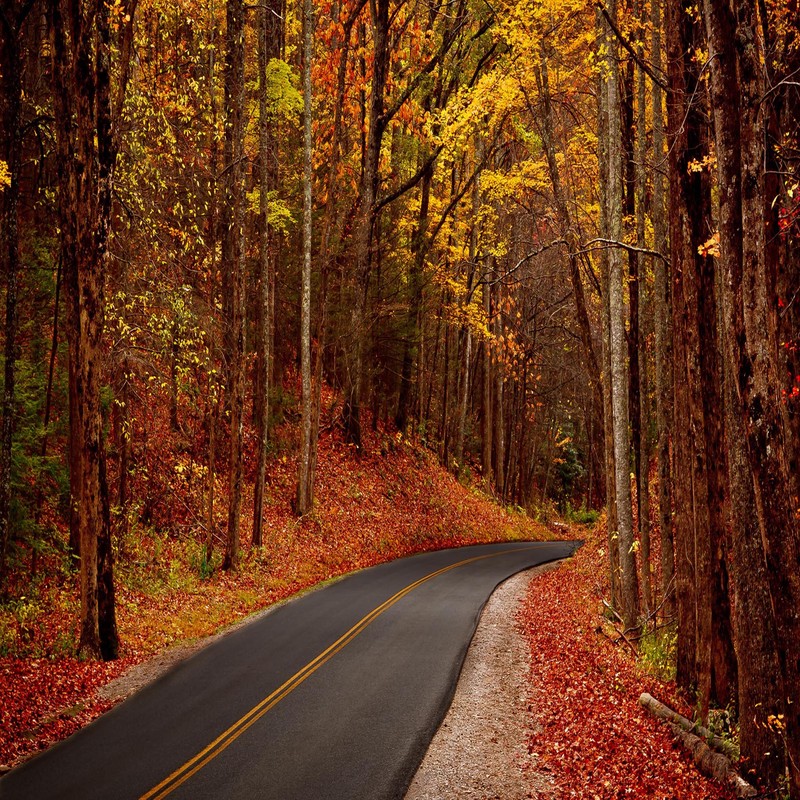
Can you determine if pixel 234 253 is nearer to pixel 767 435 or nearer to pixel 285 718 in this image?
pixel 285 718

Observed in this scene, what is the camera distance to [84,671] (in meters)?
11.7

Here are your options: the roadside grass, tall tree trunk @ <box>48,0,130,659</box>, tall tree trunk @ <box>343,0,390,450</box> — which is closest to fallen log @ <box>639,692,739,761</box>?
the roadside grass

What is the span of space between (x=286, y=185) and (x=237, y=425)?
1154 centimetres

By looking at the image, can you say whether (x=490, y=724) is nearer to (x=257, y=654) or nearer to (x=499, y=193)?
(x=257, y=654)

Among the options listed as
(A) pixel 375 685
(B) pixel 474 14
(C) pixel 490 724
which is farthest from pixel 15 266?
(B) pixel 474 14

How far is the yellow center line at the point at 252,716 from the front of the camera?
7945 mm

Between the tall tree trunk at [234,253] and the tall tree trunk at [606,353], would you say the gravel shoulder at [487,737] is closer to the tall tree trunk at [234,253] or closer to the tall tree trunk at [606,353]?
the tall tree trunk at [606,353]

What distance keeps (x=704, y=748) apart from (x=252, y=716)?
6.01m

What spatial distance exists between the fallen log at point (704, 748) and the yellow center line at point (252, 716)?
5.49 metres

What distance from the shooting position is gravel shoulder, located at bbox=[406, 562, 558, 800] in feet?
27.0

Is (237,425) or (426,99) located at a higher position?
(426,99)

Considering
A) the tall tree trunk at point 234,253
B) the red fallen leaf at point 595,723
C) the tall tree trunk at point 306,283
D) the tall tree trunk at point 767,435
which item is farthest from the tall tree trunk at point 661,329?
the tall tree trunk at point 306,283

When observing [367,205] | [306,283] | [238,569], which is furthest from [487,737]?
[367,205]

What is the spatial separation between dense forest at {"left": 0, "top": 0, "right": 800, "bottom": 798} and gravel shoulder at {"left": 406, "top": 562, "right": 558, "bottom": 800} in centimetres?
255
